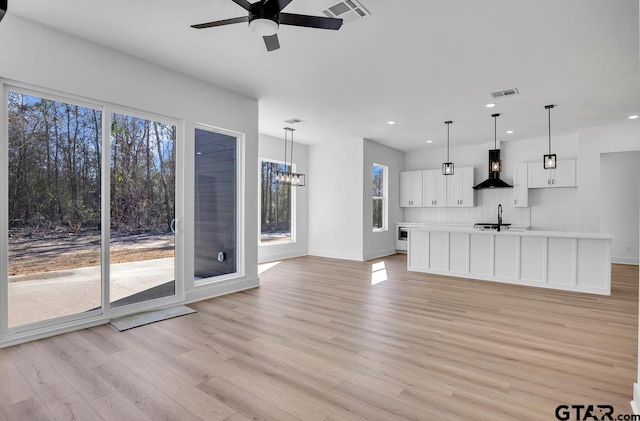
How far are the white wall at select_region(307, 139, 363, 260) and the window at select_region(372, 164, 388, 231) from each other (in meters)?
1.04

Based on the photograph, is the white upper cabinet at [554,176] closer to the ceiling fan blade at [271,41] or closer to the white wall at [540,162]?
the white wall at [540,162]

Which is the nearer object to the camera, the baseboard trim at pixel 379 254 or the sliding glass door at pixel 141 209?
the sliding glass door at pixel 141 209

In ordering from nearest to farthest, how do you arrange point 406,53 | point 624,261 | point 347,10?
point 347,10
point 406,53
point 624,261

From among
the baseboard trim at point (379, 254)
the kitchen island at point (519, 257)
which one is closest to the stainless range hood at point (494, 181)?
the kitchen island at point (519, 257)

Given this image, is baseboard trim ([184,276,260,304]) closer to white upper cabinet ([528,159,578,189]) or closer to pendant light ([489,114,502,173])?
pendant light ([489,114,502,173])

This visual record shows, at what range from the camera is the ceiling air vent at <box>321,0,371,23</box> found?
9.04 feet

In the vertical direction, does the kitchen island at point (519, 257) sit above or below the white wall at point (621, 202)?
below

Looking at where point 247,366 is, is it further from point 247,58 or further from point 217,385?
point 247,58

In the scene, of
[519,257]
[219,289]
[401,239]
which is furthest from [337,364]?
[401,239]

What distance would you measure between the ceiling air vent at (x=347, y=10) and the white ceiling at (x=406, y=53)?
57 millimetres

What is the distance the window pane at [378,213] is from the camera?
888 cm

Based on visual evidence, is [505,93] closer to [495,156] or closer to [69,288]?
[495,156]

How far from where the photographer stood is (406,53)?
3652 millimetres

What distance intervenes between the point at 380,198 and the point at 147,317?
6.58 meters
